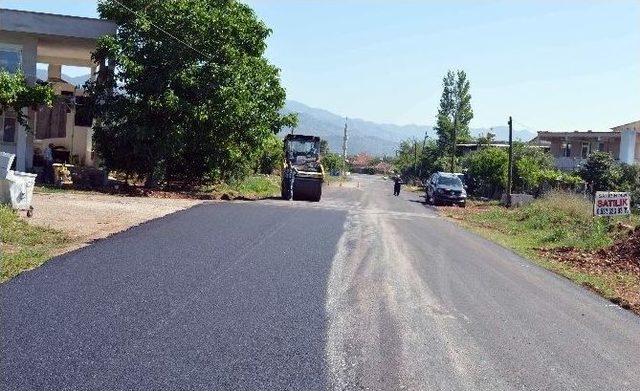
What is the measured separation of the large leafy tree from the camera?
90.7ft

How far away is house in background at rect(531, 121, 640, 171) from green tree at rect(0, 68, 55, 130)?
41.3 m

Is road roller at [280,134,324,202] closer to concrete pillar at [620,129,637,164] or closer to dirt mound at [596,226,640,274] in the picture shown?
dirt mound at [596,226,640,274]

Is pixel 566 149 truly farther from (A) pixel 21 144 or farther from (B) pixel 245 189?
(A) pixel 21 144

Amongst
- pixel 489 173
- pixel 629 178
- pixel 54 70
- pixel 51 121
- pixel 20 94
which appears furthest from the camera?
pixel 489 173

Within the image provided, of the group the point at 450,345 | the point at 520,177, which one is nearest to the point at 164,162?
the point at 450,345

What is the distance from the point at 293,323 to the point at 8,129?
23479 millimetres

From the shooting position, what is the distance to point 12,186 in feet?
50.7

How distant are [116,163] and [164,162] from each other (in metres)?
1.93

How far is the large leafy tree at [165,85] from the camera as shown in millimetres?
27656

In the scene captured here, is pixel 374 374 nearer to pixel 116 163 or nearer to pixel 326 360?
pixel 326 360

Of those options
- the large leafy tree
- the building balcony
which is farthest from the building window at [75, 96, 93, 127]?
the building balcony

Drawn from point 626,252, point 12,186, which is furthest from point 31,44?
point 626,252

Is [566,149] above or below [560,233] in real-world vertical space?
above

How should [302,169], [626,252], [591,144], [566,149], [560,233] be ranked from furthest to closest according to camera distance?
[566,149]
[591,144]
[302,169]
[560,233]
[626,252]
